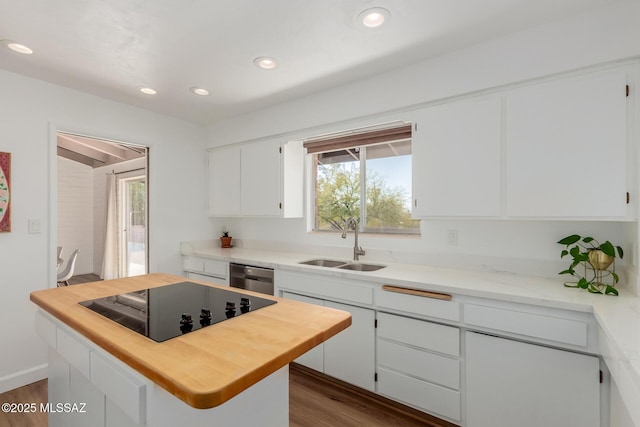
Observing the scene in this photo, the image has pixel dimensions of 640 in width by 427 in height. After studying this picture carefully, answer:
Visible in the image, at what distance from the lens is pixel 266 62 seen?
2.20 meters

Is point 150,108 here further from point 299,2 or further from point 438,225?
point 438,225

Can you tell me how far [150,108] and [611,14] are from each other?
3.58 metres

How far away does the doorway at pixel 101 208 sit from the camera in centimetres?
526

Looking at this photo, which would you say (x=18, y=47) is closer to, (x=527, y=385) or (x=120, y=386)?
(x=120, y=386)

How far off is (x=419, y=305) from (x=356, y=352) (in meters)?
0.61

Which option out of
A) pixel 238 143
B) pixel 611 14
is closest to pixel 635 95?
pixel 611 14

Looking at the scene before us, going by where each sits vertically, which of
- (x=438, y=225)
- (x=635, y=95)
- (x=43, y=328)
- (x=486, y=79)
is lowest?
(x=43, y=328)

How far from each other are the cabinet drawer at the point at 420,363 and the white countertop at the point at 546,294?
0.41m

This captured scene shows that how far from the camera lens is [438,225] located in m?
2.41

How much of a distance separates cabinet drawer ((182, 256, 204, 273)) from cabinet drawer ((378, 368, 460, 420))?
84.3 inches

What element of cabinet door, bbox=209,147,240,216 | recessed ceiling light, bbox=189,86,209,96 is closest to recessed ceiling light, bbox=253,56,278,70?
recessed ceiling light, bbox=189,86,209,96

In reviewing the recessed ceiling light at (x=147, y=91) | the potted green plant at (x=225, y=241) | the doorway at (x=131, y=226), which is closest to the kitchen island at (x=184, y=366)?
the recessed ceiling light at (x=147, y=91)

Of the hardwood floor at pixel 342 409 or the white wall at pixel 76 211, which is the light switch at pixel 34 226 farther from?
the white wall at pixel 76 211

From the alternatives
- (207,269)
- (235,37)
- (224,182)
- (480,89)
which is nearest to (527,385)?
(480,89)
